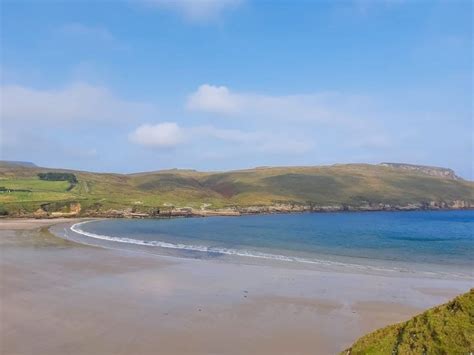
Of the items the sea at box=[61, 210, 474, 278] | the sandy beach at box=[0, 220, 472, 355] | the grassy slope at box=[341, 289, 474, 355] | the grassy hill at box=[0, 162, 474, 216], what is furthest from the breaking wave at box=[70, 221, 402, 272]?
the grassy hill at box=[0, 162, 474, 216]

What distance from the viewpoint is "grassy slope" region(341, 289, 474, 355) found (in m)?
9.18

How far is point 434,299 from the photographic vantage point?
24.4m

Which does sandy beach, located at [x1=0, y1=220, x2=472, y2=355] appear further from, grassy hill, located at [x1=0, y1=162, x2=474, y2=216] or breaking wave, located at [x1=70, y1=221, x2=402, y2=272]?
grassy hill, located at [x1=0, y1=162, x2=474, y2=216]

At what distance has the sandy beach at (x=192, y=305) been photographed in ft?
53.1

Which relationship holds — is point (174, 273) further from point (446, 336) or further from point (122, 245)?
point (446, 336)

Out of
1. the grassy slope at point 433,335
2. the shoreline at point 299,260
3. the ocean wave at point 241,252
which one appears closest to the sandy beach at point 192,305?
the shoreline at point 299,260

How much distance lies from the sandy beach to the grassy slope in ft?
19.0

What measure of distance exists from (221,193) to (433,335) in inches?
6392

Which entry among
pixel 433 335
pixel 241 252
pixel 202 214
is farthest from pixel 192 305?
pixel 202 214

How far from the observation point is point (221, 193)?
6752 inches

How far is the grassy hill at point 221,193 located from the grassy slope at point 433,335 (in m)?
94.2

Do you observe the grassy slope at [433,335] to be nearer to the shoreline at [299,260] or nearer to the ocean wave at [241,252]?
the shoreline at [299,260]

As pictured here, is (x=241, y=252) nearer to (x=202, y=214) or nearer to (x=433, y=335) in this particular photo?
(x=433, y=335)

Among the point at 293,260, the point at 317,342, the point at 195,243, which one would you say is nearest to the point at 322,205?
the point at 195,243
